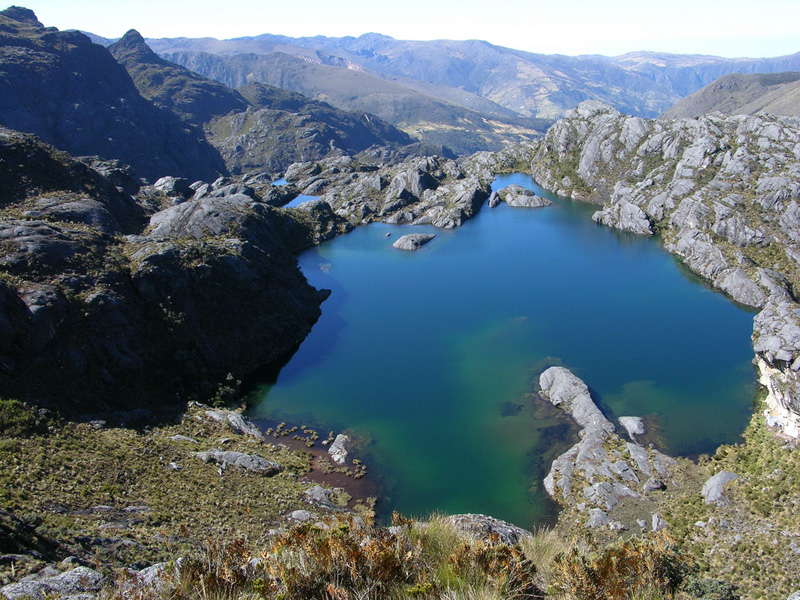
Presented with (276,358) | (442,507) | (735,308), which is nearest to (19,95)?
(276,358)

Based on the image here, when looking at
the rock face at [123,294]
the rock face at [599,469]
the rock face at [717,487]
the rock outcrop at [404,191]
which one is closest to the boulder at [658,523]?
the rock face at [599,469]

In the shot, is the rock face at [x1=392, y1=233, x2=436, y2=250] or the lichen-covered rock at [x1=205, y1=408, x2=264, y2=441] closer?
the lichen-covered rock at [x1=205, y1=408, x2=264, y2=441]

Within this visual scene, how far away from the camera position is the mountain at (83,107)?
431 feet

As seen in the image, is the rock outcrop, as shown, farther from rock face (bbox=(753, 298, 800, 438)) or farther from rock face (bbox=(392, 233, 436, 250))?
rock face (bbox=(753, 298, 800, 438))

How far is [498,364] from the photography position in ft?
156

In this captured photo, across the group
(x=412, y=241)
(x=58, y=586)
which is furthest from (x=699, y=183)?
(x=58, y=586)

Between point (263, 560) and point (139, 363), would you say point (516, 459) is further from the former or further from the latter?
point (139, 363)

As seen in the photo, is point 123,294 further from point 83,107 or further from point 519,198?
point 83,107

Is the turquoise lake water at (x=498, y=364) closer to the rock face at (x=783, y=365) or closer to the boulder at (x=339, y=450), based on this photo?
the boulder at (x=339, y=450)

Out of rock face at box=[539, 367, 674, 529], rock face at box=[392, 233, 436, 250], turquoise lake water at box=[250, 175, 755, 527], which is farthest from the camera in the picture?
rock face at box=[392, 233, 436, 250]

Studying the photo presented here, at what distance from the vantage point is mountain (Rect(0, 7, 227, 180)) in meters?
131

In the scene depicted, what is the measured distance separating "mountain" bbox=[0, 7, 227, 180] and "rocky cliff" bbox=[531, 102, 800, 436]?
383 feet

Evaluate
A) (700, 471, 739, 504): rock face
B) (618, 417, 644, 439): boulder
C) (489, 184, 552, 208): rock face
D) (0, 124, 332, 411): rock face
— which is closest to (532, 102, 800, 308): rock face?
(489, 184, 552, 208): rock face

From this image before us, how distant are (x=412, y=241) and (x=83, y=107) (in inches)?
4598
